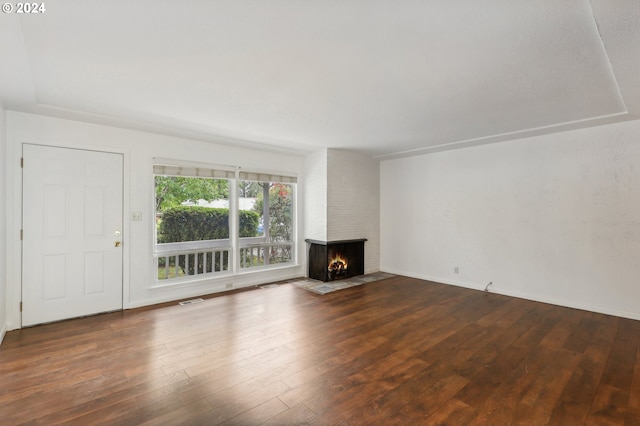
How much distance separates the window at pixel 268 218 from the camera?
5.71 meters

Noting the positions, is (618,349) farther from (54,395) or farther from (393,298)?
(54,395)

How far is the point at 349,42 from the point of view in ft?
7.07

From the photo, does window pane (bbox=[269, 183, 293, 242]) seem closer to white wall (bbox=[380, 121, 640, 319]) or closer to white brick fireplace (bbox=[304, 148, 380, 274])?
white brick fireplace (bbox=[304, 148, 380, 274])

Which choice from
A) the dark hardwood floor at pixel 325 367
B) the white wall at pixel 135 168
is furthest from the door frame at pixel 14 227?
the dark hardwood floor at pixel 325 367

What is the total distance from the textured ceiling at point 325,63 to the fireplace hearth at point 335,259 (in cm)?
271

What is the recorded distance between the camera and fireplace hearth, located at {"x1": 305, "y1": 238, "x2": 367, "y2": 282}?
5891 millimetres

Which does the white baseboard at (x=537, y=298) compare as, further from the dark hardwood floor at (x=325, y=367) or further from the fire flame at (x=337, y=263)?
the fire flame at (x=337, y=263)

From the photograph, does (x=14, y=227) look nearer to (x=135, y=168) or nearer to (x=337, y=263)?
(x=135, y=168)

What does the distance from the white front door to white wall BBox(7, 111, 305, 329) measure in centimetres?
9

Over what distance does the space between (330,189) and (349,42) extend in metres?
3.85

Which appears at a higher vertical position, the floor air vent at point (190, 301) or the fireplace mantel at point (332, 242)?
the fireplace mantel at point (332, 242)

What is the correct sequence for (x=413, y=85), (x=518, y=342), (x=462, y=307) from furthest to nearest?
1. (x=462, y=307)
2. (x=518, y=342)
3. (x=413, y=85)

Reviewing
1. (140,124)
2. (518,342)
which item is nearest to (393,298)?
(518,342)

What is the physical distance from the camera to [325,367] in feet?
8.79
